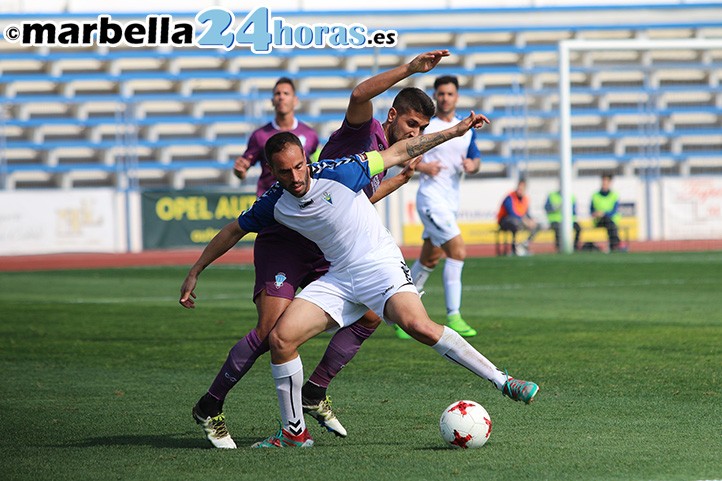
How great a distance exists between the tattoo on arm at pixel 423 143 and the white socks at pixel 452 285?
5.03 m

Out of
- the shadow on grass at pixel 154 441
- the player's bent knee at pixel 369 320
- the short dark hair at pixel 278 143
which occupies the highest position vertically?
the short dark hair at pixel 278 143

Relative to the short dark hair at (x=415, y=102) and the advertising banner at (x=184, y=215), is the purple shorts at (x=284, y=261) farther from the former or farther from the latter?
the advertising banner at (x=184, y=215)

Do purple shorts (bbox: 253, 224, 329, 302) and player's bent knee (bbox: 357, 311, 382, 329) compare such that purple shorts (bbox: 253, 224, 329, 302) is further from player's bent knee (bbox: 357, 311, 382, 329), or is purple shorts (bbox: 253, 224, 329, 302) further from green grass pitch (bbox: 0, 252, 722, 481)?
green grass pitch (bbox: 0, 252, 722, 481)

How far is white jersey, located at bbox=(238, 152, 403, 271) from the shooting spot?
233 inches

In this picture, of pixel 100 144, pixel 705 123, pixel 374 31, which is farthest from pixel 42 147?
pixel 705 123

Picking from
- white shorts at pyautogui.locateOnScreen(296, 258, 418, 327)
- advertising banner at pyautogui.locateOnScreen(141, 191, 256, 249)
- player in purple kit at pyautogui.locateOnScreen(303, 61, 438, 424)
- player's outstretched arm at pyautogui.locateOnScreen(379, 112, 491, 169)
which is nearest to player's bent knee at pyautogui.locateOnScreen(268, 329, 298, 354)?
white shorts at pyautogui.locateOnScreen(296, 258, 418, 327)

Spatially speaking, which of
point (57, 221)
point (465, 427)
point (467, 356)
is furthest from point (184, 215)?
point (465, 427)

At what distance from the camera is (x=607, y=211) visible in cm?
2578

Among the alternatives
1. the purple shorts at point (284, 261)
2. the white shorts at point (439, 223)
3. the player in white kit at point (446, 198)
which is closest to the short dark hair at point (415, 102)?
the purple shorts at point (284, 261)

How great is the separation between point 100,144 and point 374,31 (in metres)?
7.94

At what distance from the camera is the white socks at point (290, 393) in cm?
589

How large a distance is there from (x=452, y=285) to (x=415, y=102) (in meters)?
4.91

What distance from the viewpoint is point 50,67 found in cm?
3178

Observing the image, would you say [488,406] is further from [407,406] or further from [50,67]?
[50,67]
